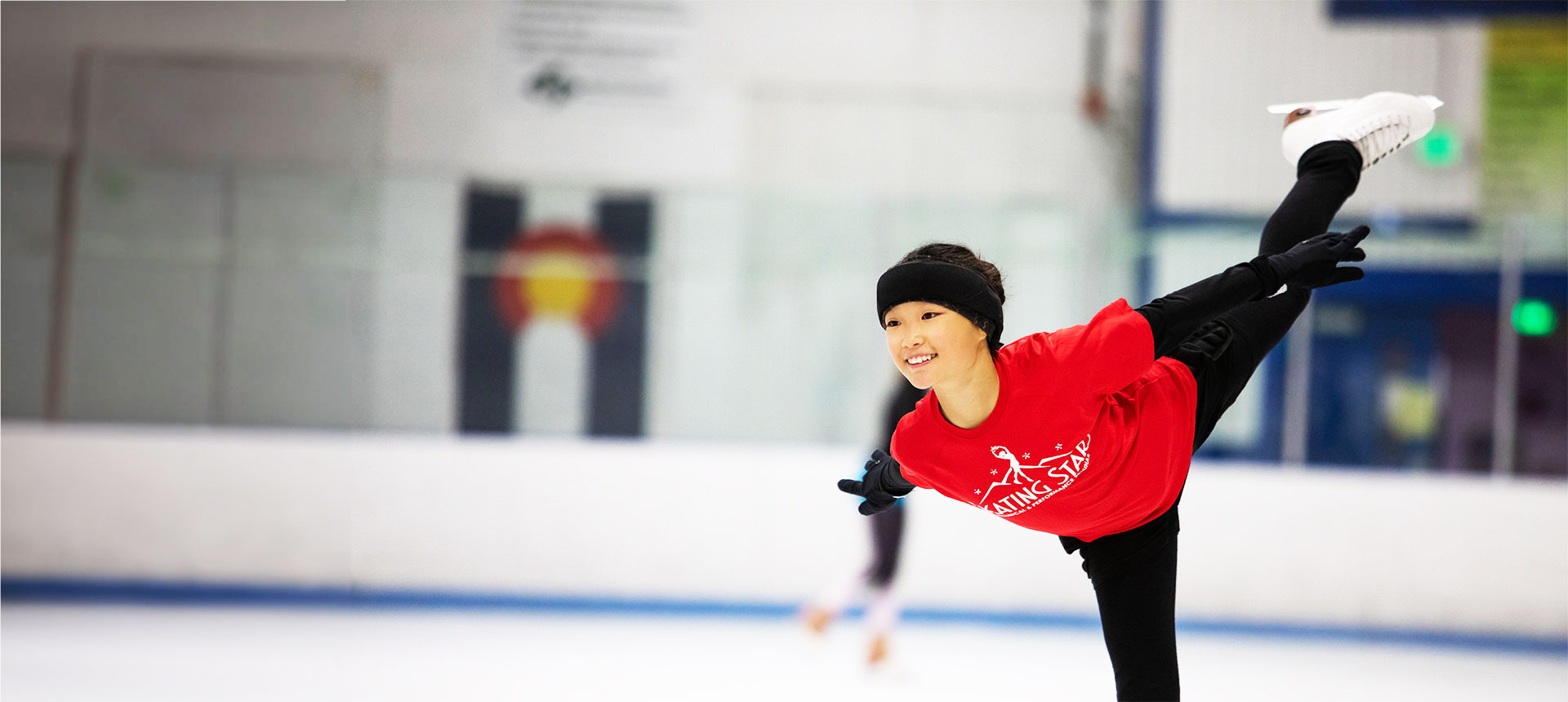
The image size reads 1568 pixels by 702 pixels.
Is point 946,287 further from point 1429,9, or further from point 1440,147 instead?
point 1429,9

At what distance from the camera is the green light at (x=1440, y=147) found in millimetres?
7613

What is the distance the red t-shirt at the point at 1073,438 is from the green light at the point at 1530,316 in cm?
440

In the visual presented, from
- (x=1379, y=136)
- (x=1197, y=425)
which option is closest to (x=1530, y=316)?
(x=1379, y=136)

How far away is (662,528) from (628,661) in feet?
4.26

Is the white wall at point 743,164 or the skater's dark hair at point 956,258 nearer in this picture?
the skater's dark hair at point 956,258

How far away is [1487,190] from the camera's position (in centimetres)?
784

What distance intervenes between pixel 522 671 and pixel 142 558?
2.64m

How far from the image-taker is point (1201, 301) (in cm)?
212

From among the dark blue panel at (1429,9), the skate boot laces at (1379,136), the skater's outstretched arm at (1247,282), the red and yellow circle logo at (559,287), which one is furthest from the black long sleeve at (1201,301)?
the dark blue panel at (1429,9)

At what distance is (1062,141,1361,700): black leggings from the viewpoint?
229 centimetres

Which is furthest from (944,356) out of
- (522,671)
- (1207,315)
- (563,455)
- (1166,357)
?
(563,455)

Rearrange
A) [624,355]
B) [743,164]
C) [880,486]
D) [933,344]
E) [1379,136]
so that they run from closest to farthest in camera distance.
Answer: [933,344] → [880,486] → [1379,136] → [624,355] → [743,164]

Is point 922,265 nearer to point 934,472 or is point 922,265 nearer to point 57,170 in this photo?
point 934,472

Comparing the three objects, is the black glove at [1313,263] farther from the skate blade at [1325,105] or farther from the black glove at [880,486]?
the black glove at [880,486]
